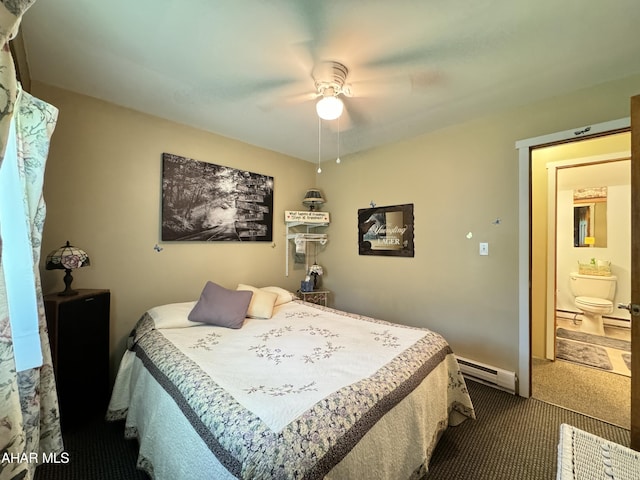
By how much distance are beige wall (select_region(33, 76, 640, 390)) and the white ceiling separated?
0.69 ft

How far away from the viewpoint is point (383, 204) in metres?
3.00

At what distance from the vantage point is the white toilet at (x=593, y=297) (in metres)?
A: 3.61

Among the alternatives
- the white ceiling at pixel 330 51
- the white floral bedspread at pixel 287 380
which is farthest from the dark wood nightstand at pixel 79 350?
the white ceiling at pixel 330 51

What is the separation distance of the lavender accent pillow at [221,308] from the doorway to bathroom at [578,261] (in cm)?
258

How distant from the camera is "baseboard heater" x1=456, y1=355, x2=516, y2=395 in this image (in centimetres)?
219

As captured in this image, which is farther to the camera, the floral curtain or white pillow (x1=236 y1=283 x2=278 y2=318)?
white pillow (x1=236 y1=283 x2=278 y2=318)

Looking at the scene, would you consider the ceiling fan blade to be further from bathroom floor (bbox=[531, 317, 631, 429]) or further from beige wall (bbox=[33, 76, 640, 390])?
bathroom floor (bbox=[531, 317, 631, 429])

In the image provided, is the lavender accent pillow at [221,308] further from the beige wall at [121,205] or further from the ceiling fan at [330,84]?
the ceiling fan at [330,84]

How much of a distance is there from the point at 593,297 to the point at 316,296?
4.27 meters

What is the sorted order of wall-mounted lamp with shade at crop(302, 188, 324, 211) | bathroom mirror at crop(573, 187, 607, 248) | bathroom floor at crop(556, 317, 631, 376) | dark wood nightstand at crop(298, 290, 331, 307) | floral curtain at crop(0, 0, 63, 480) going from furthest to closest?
1. bathroom mirror at crop(573, 187, 607, 248)
2. wall-mounted lamp with shade at crop(302, 188, 324, 211)
3. dark wood nightstand at crop(298, 290, 331, 307)
4. bathroom floor at crop(556, 317, 631, 376)
5. floral curtain at crop(0, 0, 63, 480)

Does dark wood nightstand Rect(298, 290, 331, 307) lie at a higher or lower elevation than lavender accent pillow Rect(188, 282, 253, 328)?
lower

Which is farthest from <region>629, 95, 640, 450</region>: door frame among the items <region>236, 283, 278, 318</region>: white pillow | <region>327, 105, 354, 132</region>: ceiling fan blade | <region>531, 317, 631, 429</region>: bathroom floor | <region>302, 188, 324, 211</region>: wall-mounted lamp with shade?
<region>302, 188, 324, 211</region>: wall-mounted lamp with shade

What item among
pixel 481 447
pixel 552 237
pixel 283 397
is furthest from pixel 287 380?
pixel 552 237

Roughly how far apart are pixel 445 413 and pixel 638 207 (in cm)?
158
